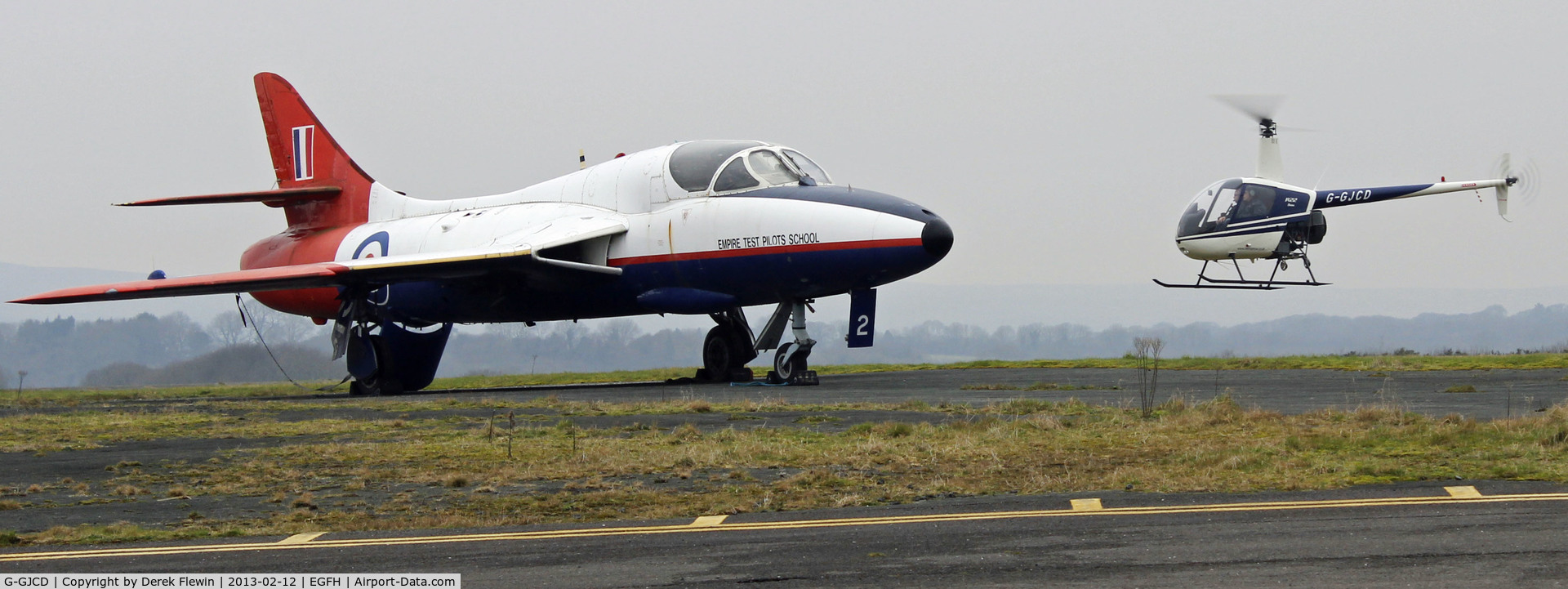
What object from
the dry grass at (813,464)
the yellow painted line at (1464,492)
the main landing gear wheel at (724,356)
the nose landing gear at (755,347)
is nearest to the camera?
the yellow painted line at (1464,492)

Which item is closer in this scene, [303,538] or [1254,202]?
[303,538]

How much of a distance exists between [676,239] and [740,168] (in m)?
1.61

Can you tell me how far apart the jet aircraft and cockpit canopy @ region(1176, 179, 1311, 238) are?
18452 mm

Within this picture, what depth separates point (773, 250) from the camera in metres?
22.9

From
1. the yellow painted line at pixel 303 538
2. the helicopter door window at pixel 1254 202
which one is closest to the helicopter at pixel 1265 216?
the helicopter door window at pixel 1254 202

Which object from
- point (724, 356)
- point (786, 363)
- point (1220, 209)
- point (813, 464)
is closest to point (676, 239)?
point (786, 363)

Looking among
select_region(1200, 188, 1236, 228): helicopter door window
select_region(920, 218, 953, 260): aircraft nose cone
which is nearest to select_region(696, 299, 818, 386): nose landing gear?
select_region(920, 218, 953, 260): aircraft nose cone

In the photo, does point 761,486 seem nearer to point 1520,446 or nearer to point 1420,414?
point 1520,446

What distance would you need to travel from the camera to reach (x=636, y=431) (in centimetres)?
1627

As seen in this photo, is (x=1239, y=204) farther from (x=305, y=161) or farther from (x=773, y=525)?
(x=773, y=525)

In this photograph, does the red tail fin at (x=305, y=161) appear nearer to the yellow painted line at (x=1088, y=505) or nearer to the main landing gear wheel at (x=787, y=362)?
the main landing gear wheel at (x=787, y=362)

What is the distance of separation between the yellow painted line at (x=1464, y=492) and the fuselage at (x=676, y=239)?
481 inches

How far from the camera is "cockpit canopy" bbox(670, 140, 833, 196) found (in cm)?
2389

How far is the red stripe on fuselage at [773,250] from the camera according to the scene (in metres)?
21.7
